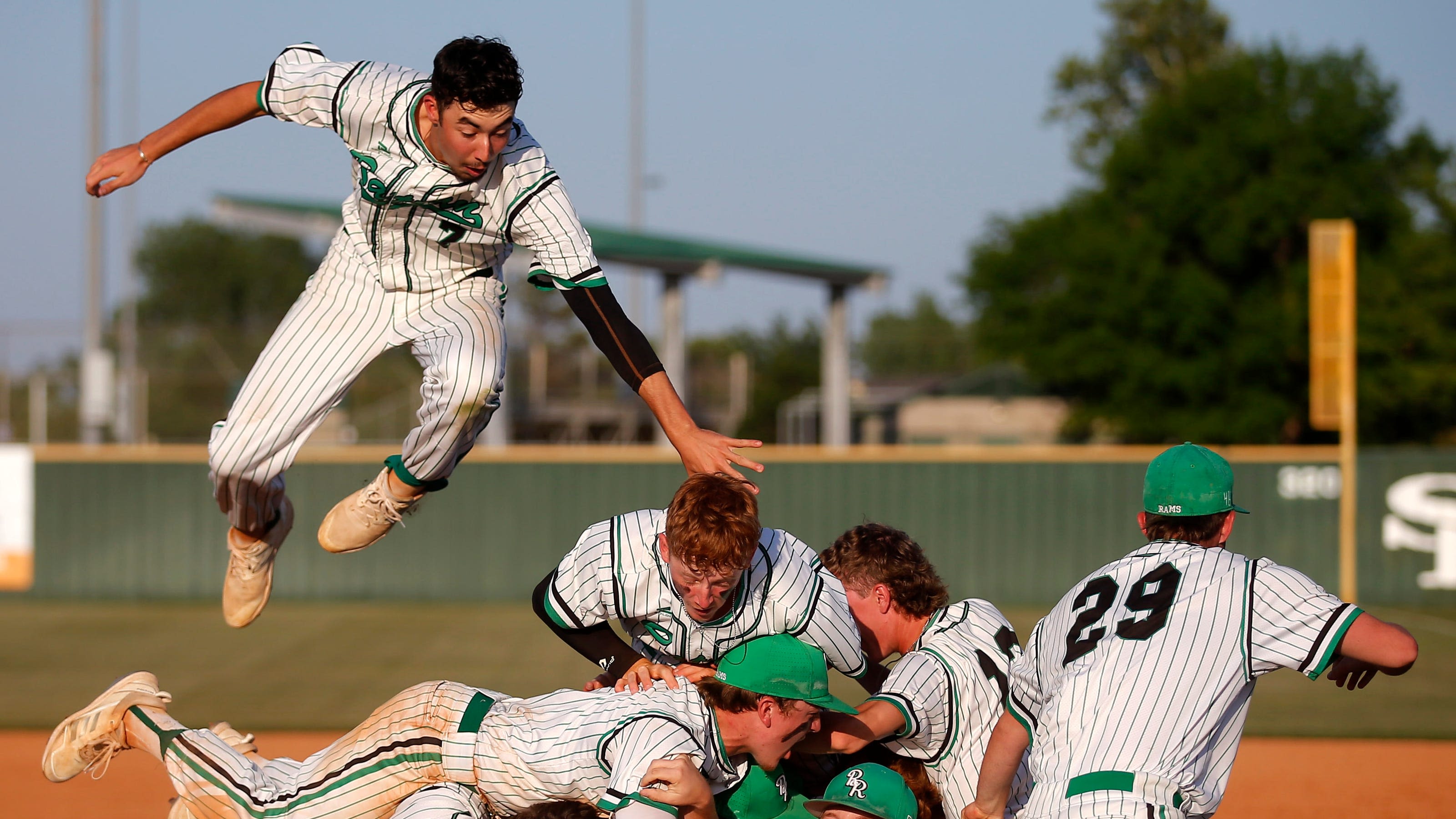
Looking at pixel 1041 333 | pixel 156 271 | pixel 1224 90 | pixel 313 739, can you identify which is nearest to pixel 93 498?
pixel 313 739

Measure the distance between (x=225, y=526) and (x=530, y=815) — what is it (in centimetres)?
1526

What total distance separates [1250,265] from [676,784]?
2970 centimetres

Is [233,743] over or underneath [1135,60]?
underneath

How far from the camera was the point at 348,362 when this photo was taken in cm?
468

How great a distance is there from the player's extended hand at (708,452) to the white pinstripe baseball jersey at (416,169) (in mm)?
686

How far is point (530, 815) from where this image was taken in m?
3.61

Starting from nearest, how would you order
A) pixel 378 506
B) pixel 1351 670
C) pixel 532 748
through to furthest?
pixel 1351 670
pixel 532 748
pixel 378 506

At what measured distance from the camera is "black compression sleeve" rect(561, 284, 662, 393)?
4.14 m

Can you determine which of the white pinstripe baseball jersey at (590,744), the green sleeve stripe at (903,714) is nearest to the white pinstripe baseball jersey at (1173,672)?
the green sleeve stripe at (903,714)

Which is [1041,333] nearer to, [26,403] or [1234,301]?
[1234,301]

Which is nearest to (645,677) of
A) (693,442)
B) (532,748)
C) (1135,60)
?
(532,748)

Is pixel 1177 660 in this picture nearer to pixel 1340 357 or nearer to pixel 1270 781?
pixel 1270 781

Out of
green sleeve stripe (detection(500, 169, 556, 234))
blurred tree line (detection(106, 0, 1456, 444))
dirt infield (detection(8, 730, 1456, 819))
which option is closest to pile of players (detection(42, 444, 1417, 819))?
green sleeve stripe (detection(500, 169, 556, 234))

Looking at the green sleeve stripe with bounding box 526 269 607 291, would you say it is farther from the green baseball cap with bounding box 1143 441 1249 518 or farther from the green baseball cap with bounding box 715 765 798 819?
the green baseball cap with bounding box 1143 441 1249 518
